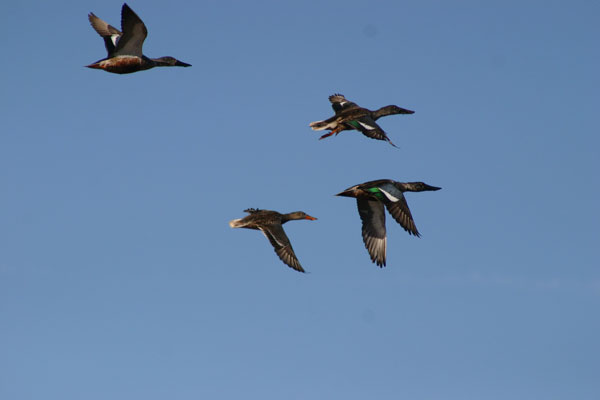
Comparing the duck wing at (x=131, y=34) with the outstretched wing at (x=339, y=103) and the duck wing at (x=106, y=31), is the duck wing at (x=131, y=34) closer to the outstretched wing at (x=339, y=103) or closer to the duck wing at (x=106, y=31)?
the duck wing at (x=106, y=31)

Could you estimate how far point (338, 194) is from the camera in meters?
36.0

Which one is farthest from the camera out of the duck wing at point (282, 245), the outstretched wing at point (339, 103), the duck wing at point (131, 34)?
the outstretched wing at point (339, 103)

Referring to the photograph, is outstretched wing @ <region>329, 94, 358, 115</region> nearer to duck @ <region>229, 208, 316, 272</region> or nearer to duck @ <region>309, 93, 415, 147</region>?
duck @ <region>309, 93, 415, 147</region>

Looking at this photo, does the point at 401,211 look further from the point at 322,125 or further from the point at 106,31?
the point at 106,31

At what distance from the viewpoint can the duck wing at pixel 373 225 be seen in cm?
3634

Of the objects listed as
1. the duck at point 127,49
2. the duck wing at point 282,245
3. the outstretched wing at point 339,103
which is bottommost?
the duck wing at point 282,245

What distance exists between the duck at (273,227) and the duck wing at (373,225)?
2.64 m

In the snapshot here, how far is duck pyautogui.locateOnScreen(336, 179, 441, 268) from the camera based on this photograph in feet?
116

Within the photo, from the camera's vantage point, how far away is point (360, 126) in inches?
1470

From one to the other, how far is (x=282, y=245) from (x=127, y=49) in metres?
8.31

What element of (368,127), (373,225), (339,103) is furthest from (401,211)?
(339,103)

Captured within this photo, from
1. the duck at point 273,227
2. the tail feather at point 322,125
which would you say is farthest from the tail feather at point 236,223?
the tail feather at point 322,125

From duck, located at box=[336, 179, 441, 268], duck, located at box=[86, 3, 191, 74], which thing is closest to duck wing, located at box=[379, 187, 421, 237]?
duck, located at box=[336, 179, 441, 268]

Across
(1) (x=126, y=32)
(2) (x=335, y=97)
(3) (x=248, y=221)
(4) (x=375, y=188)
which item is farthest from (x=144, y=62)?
(2) (x=335, y=97)
